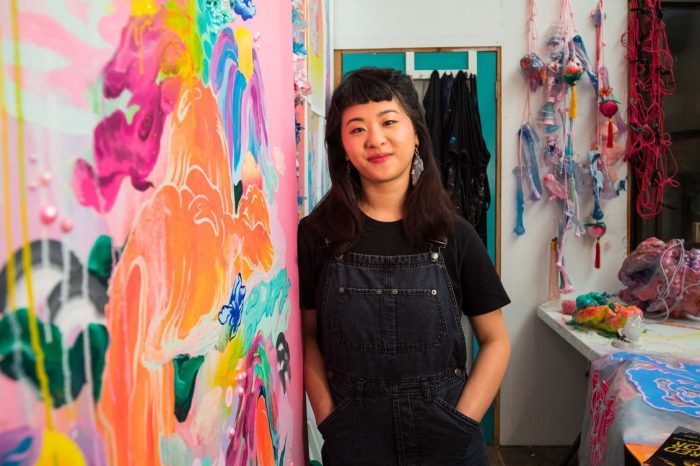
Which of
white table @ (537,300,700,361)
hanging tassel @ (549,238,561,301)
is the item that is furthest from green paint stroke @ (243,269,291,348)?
hanging tassel @ (549,238,561,301)

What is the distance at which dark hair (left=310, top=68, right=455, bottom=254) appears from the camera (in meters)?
1.19

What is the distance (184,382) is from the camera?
1.82 feet

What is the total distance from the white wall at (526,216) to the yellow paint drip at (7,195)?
108 inches

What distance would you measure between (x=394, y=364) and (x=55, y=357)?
0.88 meters

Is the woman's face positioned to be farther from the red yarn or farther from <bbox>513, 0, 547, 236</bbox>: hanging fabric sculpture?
the red yarn

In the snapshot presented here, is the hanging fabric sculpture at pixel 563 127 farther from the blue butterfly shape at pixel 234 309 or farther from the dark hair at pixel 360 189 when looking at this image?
the blue butterfly shape at pixel 234 309

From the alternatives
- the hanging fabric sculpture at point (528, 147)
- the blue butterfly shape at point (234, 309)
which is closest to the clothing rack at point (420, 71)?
the hanging fabric sculpture at point (528, 147)

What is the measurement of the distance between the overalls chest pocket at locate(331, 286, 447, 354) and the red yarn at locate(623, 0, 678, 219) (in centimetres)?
214

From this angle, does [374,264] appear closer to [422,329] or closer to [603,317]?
[422,329]

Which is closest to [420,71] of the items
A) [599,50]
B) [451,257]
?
[599,50]

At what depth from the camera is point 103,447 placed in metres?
0.40

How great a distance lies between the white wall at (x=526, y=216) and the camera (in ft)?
9.11

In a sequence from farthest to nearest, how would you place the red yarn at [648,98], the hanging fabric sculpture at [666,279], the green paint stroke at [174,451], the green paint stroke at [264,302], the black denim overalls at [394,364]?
the red yarn at [648,98] < the hanging fabric sculpture at [666,279] < the black denim overalls at [394,364] < the green paint stroke at [264,302] < the green paint stroke at [174,451]

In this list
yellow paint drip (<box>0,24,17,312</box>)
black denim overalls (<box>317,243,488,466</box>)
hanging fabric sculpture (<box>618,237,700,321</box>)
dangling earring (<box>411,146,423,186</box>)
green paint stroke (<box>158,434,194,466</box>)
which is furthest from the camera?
hanging fabric sculpture (<box>618,237,700,321</box>)
